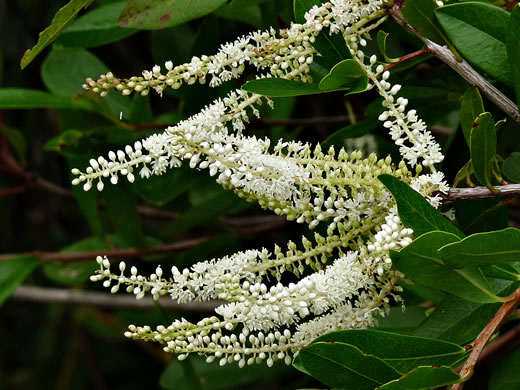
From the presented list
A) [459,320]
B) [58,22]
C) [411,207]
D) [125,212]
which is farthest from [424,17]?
[125,212]

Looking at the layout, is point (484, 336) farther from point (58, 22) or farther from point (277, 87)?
point (58, 22)

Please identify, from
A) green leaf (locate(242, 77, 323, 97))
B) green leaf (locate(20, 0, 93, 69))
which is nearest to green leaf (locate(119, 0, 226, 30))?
green leaf (locate(20, 0, 93, 69))

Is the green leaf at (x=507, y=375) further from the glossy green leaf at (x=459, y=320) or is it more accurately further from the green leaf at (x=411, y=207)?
the green leaf at (x=411, y=207)

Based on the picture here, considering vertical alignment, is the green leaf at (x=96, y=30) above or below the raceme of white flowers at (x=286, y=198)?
above

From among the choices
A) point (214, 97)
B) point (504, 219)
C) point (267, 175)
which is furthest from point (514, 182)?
point (214, 97)

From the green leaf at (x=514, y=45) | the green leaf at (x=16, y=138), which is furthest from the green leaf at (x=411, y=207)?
the green leaf at (x=16, y=138)

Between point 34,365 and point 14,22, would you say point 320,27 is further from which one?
point 34,365

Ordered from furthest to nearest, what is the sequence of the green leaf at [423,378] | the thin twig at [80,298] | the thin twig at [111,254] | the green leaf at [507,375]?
the thin twig at [80,298] < the thin twig at [111,254] < the green leaf at [507,375] < the green leaf at [423,378]
